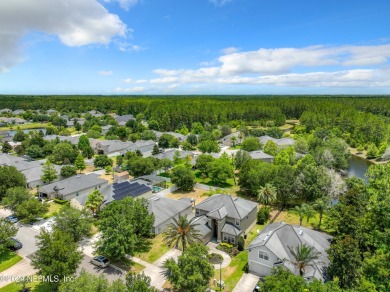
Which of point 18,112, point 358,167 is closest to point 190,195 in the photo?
point 358,167

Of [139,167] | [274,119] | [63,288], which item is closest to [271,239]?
Result: [63,288]

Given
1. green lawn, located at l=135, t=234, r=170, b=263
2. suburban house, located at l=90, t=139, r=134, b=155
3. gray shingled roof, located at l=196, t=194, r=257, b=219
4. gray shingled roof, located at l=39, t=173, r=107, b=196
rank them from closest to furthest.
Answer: green lawn, located at l=135, t=234, r=170, b=263, gray shingled roof, located at l=196, t=194, r=257, b=219, gray shingled roof, located at l=39, t=173, r=107, b=196, suburban house, located at l=90, t=139, r=134, b=155

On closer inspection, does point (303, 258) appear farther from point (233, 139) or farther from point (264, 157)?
point (233, 139)

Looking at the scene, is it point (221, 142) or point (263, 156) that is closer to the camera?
point (263, 156)

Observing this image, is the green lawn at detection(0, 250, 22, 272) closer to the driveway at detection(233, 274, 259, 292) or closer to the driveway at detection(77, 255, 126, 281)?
the driveway at detection(77, 255, 126, 281)

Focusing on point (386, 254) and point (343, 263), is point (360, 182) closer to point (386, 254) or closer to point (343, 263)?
point (386, 254)

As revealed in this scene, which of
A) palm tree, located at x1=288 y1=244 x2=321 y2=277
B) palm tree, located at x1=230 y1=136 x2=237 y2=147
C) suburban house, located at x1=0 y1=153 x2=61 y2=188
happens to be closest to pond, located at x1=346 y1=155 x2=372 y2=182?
palm tree, located at x1=230 y1=136 x2=237 y2=147
